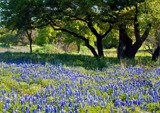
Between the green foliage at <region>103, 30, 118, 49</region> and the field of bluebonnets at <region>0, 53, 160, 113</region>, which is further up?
the green foliage at <region>103, 30, 118, 49</region>

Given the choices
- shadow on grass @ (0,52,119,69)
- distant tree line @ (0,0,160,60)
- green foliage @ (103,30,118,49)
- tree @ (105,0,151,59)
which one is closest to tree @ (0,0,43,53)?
distant tree line @ (0,0,160,60)

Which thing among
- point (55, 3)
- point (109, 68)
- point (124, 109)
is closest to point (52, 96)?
point (124, 109)

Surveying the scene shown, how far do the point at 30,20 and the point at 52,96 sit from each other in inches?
623

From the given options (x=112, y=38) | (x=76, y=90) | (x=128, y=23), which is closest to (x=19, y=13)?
(x=128, y=23)

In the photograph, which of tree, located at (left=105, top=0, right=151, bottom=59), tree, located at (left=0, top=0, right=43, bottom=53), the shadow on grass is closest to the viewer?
the shadow on grass

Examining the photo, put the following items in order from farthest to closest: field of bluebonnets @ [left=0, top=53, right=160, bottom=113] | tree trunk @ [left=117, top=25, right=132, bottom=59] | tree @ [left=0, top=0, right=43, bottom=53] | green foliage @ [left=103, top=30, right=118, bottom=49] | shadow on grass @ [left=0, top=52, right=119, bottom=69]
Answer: green foliage @ [left=103, top=30, right=118, bottom=49], tree trunk @ [left=117, top=25, right=132, bottom=59], tree @ [left=0, top=0, right=43, bottom=53], shadow on grass @ [left=0, top=52, right=119, bottom=69], field of bluebonnets @ [left=0, top=53, right=160, bottom=113]

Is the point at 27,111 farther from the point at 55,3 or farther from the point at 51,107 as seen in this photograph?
the point at 55,3

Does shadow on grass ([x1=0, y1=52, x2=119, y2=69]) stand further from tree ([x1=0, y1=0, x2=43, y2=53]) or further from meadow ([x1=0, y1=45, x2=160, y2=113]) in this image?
tree ([x1=0, y1=0, x2=43, y2=53])

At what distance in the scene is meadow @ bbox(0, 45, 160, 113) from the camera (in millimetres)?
6888

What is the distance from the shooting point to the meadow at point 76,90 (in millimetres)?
6888

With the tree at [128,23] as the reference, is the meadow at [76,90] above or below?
below

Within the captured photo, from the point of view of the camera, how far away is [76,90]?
8.30m

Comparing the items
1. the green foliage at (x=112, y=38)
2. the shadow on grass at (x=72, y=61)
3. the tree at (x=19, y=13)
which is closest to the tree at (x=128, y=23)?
the shadow on grass at (x=72, y=61)

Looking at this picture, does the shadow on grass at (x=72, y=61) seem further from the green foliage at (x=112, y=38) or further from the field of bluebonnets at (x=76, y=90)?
the green foliage at (x=112, y=38)
